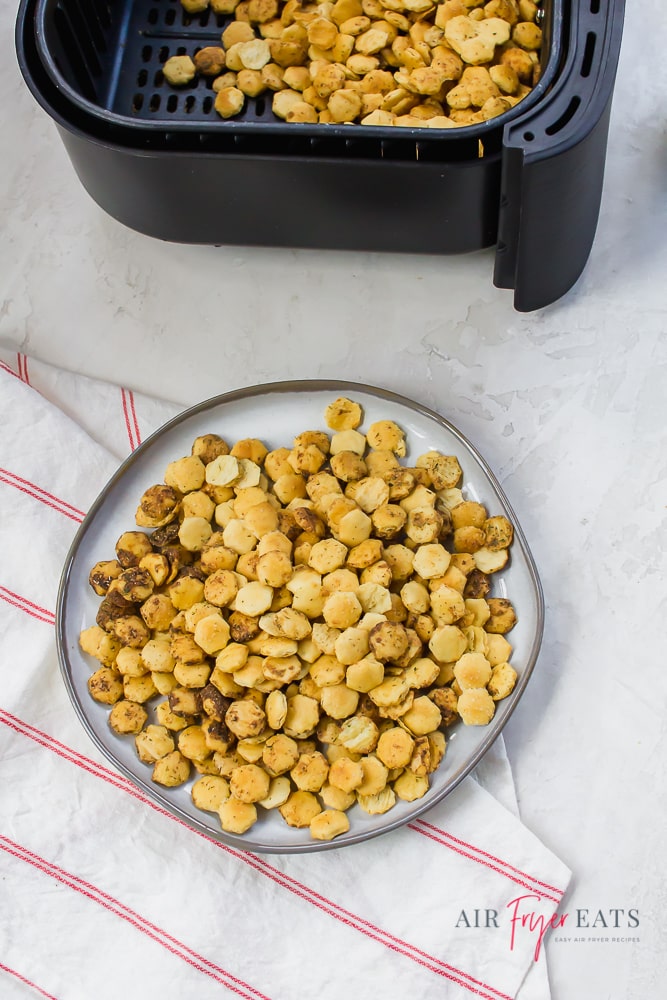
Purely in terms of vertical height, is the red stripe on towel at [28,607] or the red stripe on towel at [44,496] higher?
the red stripe on towel at [44,496]

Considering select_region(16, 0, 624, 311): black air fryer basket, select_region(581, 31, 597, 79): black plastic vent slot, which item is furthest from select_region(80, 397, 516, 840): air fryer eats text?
select_region(581, 31, 597, 79): black plastic vent slot

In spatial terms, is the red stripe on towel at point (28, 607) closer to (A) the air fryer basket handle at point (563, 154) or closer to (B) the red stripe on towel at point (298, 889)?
(B) the red stripe on towel at point (298, 889)

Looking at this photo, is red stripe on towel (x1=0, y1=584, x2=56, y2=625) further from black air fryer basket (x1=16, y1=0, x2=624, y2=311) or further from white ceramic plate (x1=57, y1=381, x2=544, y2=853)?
black air fryer basket (x1=16, y1=0, x2=624, y2=311)

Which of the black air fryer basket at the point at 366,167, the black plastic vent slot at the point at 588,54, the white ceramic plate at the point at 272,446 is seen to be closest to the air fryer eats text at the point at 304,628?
the white ceramic plate at the point at 272,446

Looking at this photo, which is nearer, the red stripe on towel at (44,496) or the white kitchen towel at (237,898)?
the white kitchen towel at (237,898)

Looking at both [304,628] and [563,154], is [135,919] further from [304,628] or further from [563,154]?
[563,154]

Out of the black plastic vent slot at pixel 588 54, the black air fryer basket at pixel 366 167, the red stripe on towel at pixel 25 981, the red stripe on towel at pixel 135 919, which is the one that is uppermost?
the black plastic vent slot at pixel 588 54

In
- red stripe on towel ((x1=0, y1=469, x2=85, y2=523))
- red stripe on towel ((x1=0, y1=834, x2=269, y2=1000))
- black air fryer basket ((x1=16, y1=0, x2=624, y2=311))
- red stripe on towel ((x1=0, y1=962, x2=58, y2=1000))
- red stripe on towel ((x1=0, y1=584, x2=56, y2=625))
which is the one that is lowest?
red stripe on towel ((x1=0, y1=962, x2=58, y2=1000))

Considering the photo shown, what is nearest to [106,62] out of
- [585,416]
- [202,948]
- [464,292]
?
[464,292]
